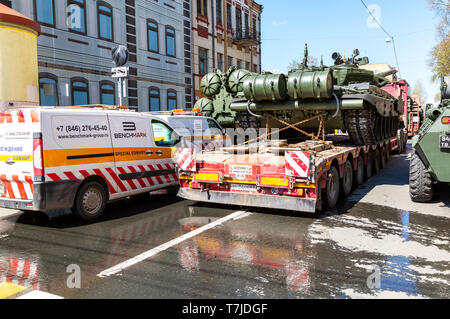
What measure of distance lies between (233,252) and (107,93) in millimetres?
15020

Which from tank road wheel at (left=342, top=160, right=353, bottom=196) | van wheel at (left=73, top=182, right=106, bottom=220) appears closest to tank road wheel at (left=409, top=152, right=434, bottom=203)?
tank road wheel at (left=342, top=160, right=353, bottom=196)

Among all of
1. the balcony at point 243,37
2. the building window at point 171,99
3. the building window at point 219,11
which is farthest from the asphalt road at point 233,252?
the balcony at point 243,37

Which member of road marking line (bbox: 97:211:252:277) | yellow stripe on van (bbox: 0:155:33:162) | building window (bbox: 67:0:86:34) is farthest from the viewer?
building window (bbox: 67:0:86:34)

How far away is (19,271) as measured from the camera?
4363 mm

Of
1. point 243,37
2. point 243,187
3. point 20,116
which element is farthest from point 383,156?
point 243,37

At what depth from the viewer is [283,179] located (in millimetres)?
6336

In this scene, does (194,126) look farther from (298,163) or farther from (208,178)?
(298,163)

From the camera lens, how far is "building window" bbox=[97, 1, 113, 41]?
17.7 metres

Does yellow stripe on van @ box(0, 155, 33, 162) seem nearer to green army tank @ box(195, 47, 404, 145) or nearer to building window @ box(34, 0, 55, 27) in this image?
green army tank @ box(195, 47, 404, 145)

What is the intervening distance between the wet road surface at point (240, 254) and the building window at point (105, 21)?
1297 cm

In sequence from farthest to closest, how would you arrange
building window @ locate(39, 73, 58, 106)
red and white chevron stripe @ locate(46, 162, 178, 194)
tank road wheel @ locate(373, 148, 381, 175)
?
1. building window @ locate(39, 73, 58, 106)
2. tank road wheel @ locate(373, 148, 381, 175)
3. red and white chevron stripe @ locate(46, 162, 178, 194)

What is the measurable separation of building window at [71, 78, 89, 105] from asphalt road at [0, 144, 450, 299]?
10.5m

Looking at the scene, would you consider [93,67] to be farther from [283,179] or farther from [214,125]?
[283,179]

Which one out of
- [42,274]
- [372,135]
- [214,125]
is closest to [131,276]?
[42,274]
